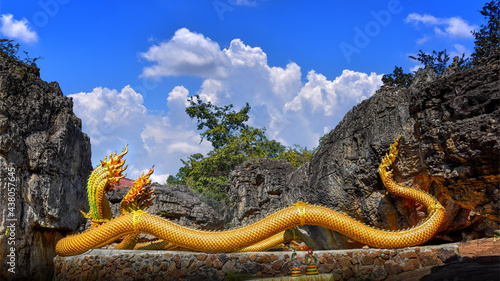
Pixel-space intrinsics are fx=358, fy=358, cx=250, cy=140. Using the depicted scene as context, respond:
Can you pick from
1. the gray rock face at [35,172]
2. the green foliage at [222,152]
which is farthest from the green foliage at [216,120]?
the gray rock face at [35,172]

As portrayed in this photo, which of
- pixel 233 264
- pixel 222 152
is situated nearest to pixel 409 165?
pixel 233 264

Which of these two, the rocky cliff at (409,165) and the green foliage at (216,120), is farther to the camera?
the green foliage at (216,120)

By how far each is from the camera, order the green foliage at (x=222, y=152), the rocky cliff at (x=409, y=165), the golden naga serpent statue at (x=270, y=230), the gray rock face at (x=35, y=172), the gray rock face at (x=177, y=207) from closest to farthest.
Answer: the rocky cliff at (x=409, y=165)
the golden naga serpent statue at (x=270, y=230)
the gray rock face at (x=35, y=172)
the gray rock face at (x=177, y=207)
the green foliage at (x=222, y=152)

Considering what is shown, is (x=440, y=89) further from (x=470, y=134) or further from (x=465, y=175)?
(x=465, y=175)

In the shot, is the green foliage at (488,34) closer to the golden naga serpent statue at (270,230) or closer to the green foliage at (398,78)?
the green foliage at (398,78)

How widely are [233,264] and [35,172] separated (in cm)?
514

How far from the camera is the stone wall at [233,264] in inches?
283

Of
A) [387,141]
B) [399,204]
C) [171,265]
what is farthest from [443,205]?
[171,265]

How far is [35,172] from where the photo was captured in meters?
8.43

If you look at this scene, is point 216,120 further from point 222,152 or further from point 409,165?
point 409,165

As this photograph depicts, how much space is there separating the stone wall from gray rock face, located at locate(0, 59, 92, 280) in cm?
A: 108

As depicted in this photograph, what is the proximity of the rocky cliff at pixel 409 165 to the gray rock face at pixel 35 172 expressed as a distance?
6.17 metres

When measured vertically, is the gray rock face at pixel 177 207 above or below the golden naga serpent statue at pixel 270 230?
above

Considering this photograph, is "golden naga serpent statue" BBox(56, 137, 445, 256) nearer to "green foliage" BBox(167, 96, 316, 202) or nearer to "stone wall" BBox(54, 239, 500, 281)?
"stone wall" BBox(54, 239, 500, 281)
